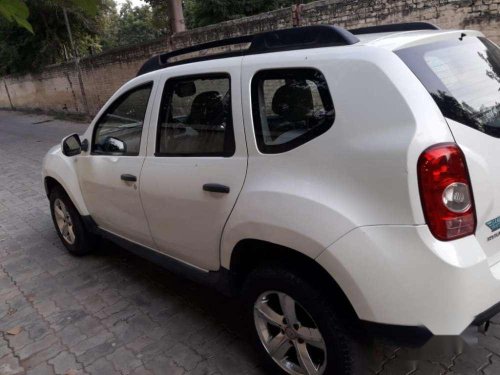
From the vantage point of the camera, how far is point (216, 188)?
2.38 m

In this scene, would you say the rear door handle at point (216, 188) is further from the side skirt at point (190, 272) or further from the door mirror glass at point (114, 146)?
the door mirror glass at point (114, 146)

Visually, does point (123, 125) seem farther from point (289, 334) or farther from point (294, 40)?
point (289, 334)

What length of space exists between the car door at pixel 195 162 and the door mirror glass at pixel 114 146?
39 centimetres

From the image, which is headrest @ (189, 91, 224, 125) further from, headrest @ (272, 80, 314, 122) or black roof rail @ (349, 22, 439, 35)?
black roof rail @ (349, 22, 439, 35)

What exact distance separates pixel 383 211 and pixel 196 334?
1.75 m

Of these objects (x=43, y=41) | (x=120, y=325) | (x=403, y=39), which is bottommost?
(x=120, y=325)

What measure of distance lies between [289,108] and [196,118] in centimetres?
75

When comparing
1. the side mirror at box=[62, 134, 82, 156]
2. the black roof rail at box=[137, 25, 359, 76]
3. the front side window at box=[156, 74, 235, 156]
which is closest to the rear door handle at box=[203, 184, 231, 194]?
the front side window at box=[156, 74, 235, 156]

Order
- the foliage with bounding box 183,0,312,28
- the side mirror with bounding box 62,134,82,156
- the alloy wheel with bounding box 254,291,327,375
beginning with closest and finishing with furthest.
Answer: the alloy wheel with bounding box 254,291,327,375
the side mirror with bounding box 62,134,82,156
the foliage with bounding box 183,0,312,28

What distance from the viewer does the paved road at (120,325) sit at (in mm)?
2596

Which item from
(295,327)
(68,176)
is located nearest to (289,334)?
(295,327)

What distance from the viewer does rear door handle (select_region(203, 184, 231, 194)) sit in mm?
2330

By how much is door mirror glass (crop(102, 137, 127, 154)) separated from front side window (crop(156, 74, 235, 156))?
1.57 feet

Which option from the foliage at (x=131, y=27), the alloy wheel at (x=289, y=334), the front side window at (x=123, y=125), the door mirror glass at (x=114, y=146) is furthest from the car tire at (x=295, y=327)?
the foliage at (x=131, y=27)
